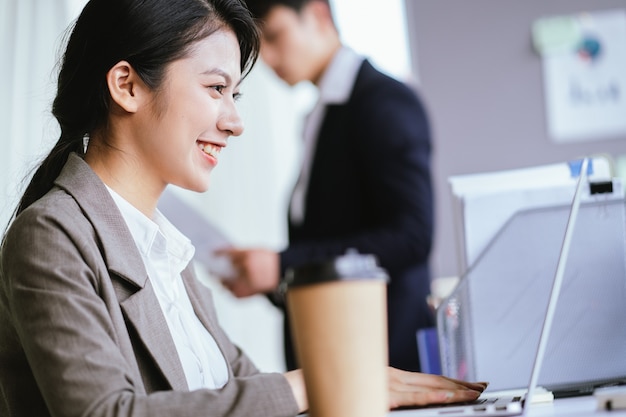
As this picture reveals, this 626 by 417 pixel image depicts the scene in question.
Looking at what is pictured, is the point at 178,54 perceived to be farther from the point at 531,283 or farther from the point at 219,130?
the point at 531,283

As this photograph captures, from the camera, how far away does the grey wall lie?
11.1ft

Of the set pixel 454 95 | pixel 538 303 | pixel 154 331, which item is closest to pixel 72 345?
pixel 154 331

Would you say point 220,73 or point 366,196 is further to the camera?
point 366,196

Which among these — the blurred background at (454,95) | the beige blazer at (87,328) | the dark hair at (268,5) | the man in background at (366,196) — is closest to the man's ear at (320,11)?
the dark hair at (268,5)

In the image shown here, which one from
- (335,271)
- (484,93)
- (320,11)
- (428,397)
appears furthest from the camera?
(484,93)

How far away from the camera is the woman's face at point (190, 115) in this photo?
1289 millimetres

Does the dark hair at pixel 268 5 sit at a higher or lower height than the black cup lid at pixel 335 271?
higher

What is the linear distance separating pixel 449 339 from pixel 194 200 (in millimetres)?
2046

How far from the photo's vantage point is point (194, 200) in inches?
130

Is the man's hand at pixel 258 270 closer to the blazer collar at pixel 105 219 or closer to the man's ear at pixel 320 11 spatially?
the man's ear at pixel 320 11

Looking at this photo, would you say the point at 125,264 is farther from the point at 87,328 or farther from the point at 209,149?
the point at 209,149

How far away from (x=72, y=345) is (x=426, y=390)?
434mm

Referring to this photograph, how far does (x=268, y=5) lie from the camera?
2375 millimetres

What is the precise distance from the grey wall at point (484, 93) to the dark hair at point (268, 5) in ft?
3.75
